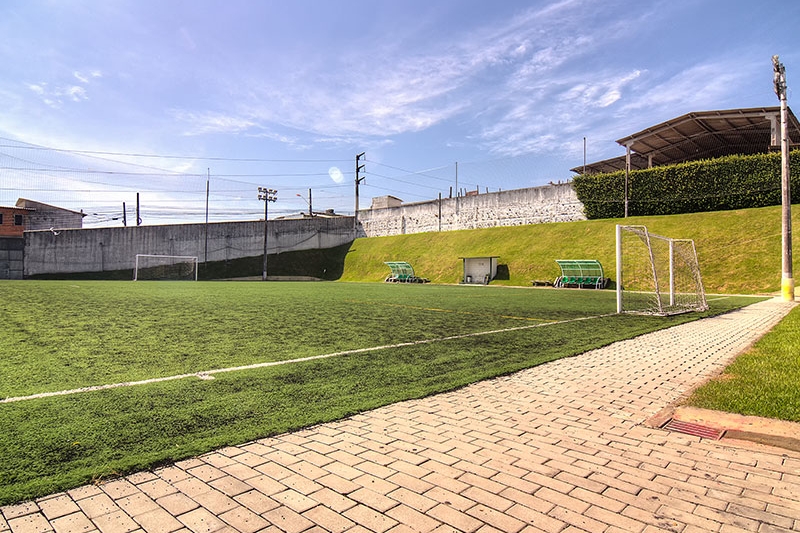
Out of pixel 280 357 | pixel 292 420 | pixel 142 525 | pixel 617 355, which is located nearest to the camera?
pixel 142 525

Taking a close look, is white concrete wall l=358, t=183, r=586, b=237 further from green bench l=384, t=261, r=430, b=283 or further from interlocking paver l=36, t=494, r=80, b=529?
interlocking paver l=36, t=494, r=80, b=529

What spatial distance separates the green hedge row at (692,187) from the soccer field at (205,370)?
1989 cm

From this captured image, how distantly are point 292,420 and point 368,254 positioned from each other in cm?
3764

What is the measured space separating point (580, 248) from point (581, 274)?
333 cm

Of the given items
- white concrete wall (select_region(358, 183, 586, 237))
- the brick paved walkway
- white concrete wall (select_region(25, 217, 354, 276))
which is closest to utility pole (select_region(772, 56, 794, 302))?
the brick paved walkway

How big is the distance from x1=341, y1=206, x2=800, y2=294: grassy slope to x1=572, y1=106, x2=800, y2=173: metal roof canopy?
567cm

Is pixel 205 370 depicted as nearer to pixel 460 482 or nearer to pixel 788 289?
pixel 460 482

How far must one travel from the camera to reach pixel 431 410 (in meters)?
3.90

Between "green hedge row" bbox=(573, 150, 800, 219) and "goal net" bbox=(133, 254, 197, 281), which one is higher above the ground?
"green hedge row" bbox=(573, 150, 800, 219)

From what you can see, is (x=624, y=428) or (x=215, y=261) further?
(x=215, y=261)

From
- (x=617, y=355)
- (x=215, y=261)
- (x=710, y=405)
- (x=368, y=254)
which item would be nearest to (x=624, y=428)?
(x=710, y=405)

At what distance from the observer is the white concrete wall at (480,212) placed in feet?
111

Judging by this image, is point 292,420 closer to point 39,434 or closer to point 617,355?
point 39,434

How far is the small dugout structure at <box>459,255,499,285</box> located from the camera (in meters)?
28.6
